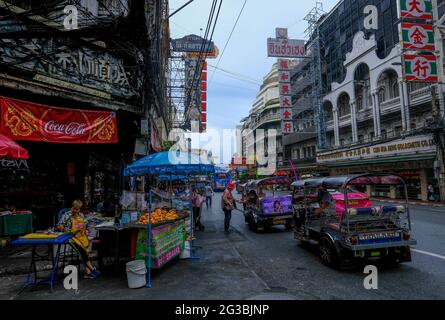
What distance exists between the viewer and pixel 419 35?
20.0m

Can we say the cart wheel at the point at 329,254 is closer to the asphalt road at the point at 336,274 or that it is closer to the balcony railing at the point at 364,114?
the asphalt road at the point at 336,274

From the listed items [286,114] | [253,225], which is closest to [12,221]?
[253,225]

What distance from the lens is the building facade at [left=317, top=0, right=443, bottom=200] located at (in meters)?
24.4

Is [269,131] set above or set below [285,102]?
above

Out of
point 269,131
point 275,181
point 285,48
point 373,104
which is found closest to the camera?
point 275,181

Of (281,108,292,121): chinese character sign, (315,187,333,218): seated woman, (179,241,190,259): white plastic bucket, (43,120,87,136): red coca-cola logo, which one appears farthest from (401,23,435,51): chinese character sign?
(43,120,87,136): red coca-cola logo

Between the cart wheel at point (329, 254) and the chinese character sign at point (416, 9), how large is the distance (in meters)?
20.1

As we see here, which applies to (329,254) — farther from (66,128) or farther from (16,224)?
(16,224)

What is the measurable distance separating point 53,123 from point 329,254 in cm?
893

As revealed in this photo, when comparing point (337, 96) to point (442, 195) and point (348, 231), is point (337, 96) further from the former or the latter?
point (348, 231)

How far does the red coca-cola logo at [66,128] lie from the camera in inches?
347

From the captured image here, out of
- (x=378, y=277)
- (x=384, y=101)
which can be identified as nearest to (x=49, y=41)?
(x=378, y=277)

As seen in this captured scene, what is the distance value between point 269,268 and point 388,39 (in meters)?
30.1

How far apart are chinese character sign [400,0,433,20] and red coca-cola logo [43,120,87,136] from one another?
21.9 metres
